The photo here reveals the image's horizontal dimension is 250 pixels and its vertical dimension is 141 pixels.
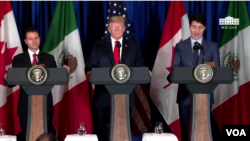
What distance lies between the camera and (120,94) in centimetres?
367

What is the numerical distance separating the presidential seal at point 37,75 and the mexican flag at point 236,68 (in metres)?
2.89

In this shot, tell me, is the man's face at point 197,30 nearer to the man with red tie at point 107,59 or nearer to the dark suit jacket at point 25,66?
the man with red tie at point 107,59

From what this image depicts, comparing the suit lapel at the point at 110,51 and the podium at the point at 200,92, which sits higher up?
the suit lapel at the point at 110,51

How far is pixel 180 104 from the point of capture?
4.07 m

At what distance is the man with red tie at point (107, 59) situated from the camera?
403 centimetres

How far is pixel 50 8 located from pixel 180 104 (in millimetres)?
2561

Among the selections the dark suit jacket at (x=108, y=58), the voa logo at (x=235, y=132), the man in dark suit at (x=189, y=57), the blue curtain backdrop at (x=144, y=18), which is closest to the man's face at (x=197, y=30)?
the man in dark suit at (x=189, y=57)

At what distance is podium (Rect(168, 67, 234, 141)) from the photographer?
11.8 ft

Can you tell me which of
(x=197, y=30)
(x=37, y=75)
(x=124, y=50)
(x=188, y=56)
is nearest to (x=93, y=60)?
(x=124, y=50)

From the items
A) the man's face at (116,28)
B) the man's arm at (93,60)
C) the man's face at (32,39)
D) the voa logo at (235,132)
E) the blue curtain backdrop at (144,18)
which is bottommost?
the voa logo at (235,132)

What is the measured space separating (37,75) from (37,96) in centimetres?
21

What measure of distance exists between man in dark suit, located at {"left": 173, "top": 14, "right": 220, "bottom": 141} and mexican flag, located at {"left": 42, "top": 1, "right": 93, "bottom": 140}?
5.38 feet

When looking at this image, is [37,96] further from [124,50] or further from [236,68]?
[236,68]

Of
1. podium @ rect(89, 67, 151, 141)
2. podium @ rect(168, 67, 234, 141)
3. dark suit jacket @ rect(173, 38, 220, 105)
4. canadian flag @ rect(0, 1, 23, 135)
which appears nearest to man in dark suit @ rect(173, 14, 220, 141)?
dark suit jacket @ rect(173, 38, 220, 105)
